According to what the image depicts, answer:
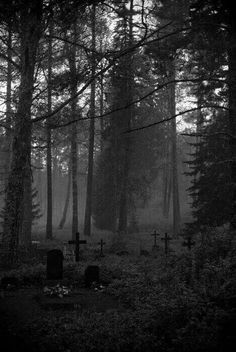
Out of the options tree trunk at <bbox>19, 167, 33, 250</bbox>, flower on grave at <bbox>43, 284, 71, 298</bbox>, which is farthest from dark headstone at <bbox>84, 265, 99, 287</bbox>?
tree trunk at <bbox>19, 167, 33, 250</bbox>

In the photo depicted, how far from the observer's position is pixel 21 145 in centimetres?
1395

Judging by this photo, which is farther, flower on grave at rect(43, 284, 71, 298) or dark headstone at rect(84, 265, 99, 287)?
dark headstone at rect(84, 265, 99, 287)

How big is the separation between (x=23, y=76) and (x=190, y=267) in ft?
29.0

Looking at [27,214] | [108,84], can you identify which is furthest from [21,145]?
[27,214]

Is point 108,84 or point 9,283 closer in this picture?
point 9,283

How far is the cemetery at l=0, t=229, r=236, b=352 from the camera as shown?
20.3ft

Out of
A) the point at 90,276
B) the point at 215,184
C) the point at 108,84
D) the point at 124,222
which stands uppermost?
the point at 108,84

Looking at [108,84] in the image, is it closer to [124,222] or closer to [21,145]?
[21,145]

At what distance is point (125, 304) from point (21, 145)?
7.13 m

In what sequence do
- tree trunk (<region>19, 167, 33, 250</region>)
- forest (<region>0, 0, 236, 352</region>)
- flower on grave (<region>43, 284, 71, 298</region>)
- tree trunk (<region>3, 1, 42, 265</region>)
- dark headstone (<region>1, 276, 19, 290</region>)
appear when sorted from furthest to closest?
tree trunk (<region>19, 167, 33, 250</region>) → tree trunk (<region>3, 1, 42, 265</region>) → dark headstone (<region>1, 276, 19, 290</region>) → flower on grave (<region>43, 284, 71, 298</region>) → forest (<region>0, 0, 236, 352</region>)

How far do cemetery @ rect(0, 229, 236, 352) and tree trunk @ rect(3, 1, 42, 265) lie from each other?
1143mm

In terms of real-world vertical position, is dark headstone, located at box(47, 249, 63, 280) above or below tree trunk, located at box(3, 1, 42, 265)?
below

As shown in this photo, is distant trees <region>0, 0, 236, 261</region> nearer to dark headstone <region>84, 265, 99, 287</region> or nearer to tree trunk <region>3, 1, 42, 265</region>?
tree trunk <region>3, 1, 42, 265</region>

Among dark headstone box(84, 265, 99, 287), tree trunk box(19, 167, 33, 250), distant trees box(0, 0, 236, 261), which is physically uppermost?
distant trees box(0, 0, 236, 261)
